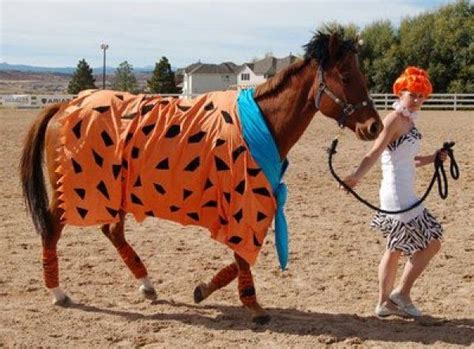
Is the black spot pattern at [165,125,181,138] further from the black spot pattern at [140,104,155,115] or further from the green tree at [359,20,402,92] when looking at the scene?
the green tree at [359,20,402,92]

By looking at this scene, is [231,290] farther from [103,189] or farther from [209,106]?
[209,106]

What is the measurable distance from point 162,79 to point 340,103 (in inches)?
2098

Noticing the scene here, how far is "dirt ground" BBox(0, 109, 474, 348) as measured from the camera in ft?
14.0

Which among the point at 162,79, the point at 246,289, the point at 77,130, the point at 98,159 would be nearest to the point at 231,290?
the point at 246,289

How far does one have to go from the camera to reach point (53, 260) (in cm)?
495

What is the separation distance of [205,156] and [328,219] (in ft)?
11.4

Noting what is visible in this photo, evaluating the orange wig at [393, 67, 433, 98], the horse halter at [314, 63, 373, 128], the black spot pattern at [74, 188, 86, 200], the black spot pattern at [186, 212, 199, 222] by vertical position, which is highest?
the orange wig at [393, 67, 433, 98]

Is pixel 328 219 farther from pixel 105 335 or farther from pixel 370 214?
pixel 105 335

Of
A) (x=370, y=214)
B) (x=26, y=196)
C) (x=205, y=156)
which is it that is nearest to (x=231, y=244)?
(x=205, y=156)

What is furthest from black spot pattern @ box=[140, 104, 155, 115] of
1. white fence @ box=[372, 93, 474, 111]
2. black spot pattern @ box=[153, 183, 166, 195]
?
white fence @ box=[372, 93, 474, 111]

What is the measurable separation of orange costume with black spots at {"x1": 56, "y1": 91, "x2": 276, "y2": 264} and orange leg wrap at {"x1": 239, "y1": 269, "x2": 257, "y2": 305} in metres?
0.21

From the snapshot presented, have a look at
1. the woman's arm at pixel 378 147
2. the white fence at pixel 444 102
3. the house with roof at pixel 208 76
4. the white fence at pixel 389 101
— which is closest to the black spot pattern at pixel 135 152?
the woman's arm at pixel 378 147

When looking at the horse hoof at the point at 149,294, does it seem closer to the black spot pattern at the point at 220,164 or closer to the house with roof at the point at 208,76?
the black spot pattern at the point at 220,164

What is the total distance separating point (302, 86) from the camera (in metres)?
4.51
